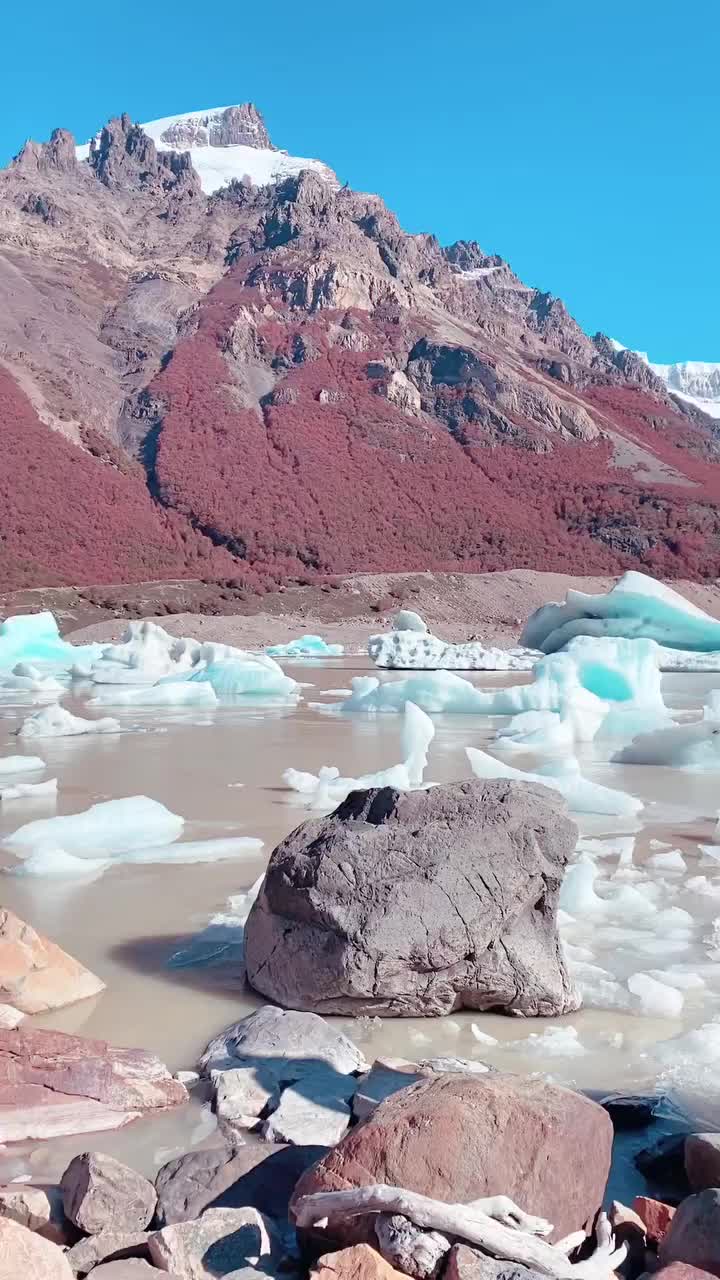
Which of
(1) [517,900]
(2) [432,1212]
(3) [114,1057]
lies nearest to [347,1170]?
(2) [432,1212]

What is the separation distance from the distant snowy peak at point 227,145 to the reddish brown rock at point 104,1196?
99.2m

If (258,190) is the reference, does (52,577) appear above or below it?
below

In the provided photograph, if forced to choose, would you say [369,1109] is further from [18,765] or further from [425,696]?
[425,696]

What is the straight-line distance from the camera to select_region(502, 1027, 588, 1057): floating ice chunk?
2.64 meters

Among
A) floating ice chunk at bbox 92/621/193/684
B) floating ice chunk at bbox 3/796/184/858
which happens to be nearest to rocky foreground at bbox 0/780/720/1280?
floating ice chunk at bbox 3/796/184/858

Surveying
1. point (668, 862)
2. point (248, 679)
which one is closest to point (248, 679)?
point (248, 679)

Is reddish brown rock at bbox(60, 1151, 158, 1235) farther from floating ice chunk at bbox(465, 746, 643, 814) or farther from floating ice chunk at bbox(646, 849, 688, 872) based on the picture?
floating ice chunk at bbox(465, 746, 643, 814)

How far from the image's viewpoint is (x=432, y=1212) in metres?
1.61

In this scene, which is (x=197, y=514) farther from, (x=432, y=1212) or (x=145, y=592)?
(x=432, y=1212)

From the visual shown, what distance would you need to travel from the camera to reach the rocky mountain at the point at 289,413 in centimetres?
4750

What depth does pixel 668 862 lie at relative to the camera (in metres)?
4.50

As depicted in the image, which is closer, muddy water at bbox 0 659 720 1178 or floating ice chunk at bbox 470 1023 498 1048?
muddy water at bbox 0 659 720 1178

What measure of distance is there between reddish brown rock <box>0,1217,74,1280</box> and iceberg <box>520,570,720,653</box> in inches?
733

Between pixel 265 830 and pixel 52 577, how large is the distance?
1429 inches
